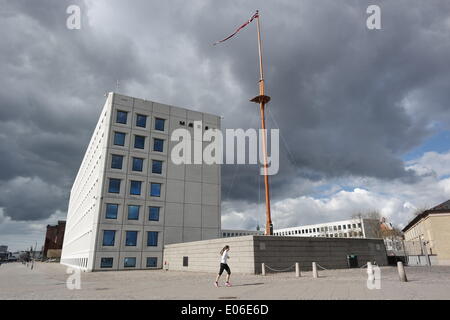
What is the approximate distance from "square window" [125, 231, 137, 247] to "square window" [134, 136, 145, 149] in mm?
11256

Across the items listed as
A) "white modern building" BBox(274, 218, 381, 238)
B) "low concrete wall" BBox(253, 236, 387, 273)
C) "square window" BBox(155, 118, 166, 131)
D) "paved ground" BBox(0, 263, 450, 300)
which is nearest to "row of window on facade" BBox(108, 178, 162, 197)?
"square window" BBox(155, 118, 166, 131)

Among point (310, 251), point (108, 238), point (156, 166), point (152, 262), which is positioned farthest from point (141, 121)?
point (310, 251)

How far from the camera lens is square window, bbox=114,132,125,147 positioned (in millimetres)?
39562

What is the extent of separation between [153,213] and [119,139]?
10.7 metres

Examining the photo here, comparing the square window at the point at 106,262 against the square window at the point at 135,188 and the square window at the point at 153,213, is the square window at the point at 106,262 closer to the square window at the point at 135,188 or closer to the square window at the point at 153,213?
the square window at the point at 153,213

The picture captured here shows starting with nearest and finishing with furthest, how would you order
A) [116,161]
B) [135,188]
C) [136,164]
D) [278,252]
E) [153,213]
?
1. [278,252]
2. [116,161]
3. [135,188]
4. [153,213]
5. [136,164]

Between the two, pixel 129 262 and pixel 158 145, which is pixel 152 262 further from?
pixel 158 145

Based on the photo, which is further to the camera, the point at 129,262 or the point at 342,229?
the point at 342,229

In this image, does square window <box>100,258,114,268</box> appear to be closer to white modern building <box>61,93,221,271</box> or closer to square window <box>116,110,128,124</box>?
white modern building <box>61,93,221,271</box>

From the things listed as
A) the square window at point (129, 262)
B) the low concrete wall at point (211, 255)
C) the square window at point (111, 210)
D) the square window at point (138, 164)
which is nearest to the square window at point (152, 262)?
the low concrete wall at point (211, 255)

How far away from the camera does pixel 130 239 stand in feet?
123

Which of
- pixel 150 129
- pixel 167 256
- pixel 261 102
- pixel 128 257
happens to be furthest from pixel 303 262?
pixel 150 129

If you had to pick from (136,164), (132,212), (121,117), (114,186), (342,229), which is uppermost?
(121,117)
